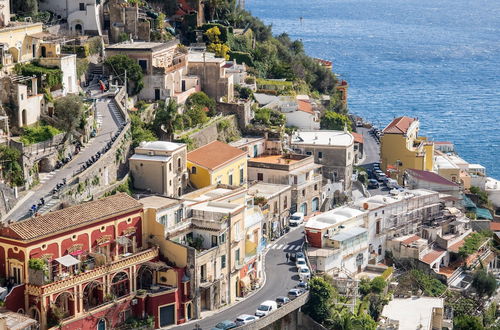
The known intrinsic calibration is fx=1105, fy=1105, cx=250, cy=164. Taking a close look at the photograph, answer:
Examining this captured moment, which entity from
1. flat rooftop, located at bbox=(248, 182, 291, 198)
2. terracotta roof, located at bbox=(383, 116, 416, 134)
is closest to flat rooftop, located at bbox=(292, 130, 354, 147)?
terracotta roof, located at bbox=(383, 116, 416, 134)

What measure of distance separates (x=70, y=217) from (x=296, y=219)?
766 inches

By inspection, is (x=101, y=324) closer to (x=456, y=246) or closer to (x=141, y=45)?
(x=456, y=246)

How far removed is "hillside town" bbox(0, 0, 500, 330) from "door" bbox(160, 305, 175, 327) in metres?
0.06

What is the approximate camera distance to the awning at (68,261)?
42469 millimetres

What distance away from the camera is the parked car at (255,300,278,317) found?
47.2 metres

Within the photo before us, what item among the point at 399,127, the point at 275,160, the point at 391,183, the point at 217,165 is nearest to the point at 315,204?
the point at 275,160

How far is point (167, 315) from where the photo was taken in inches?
1800

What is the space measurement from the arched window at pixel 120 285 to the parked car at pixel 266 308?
5.92 m

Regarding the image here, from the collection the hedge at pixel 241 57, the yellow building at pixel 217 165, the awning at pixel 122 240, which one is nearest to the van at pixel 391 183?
the yellow building at pixel 217 165

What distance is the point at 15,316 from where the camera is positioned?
40281 millimetres

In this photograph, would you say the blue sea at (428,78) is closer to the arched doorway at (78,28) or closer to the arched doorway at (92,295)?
the arched doorway at (78,28)

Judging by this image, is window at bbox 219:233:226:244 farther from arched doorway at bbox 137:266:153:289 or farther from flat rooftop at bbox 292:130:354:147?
flat rooftop at bbox 292:130:354:147

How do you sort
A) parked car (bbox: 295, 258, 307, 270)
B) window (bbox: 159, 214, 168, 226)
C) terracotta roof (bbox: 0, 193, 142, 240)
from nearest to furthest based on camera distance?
1. terracotta roof (bbox: 0, 193, 142, 240)
2. window (bbox: 159, 214, 168, 226)
3. parked car (bbox: 295, 258, 307, 270)

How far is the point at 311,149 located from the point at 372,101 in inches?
2050
